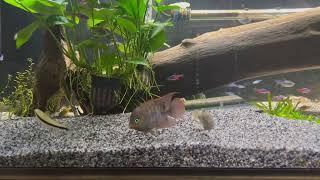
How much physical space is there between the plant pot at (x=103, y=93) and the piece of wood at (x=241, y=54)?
0.43 meters

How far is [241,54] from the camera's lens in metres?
2.80

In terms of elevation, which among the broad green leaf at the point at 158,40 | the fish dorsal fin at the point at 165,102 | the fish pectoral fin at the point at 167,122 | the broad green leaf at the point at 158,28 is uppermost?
the broad green leaf at the point at 158,28

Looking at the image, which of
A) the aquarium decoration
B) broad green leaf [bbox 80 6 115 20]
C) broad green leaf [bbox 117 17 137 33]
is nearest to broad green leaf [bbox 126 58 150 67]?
the aquarium decoration

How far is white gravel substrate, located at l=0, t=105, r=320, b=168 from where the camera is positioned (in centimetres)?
172

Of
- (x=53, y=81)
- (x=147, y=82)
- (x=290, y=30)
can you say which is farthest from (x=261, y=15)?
(x=53, y=81)

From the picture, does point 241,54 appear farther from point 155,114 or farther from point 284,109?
point 155,114

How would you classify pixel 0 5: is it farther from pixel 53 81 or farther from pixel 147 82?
pixel 147 82

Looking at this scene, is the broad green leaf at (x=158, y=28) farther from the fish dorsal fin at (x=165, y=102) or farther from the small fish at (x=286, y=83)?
the small fish at (x=286, y=83)

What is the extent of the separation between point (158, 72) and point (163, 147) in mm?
1160

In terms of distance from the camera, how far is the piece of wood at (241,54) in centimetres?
277

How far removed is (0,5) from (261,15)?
6.36ft

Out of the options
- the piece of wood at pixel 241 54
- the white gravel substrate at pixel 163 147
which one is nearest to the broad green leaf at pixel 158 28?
the piece of wood at pixel 241 54

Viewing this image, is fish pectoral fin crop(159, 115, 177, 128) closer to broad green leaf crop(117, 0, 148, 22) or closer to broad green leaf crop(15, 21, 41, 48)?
broad green leaf crop(117, 0, 148, 22)

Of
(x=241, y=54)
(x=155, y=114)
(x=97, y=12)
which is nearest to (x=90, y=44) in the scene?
(x=97, y=12)
